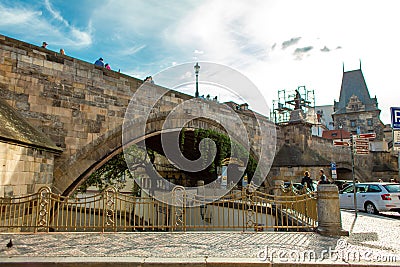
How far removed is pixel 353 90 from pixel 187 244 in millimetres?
59271

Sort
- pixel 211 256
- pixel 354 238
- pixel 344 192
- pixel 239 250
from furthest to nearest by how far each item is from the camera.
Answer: pixel 344 192, pixel 354 238, pixel 239 250, pixel 211 256

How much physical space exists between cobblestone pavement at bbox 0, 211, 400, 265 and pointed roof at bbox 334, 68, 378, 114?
5386 cm

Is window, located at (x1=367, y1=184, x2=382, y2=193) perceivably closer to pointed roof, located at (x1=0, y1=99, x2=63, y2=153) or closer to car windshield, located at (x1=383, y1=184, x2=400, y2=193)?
car windshield, located at (x1=383, y1=184, x2=400, y2=193)

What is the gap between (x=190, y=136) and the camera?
19406mm

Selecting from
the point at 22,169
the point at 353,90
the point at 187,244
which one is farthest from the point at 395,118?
the point at 353,90

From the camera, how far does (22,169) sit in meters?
9.24

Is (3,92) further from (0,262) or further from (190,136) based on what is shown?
(190,136)

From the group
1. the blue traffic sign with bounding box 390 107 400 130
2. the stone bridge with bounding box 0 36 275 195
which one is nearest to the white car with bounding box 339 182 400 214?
the blue traffic sign with bounding box 390 107 400 130

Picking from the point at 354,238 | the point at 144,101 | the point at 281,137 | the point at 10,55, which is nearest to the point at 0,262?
the point at 354,238

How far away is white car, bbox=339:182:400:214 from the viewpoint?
1297cm

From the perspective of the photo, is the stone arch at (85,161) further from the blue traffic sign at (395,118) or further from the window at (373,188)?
the window at (373,188)

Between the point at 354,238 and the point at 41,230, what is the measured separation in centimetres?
756

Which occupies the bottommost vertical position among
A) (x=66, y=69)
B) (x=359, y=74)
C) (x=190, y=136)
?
(x=190, y=136)

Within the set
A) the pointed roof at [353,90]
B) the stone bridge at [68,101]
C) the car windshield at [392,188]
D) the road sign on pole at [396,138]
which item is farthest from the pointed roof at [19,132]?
the pointed roof at [353,90]
